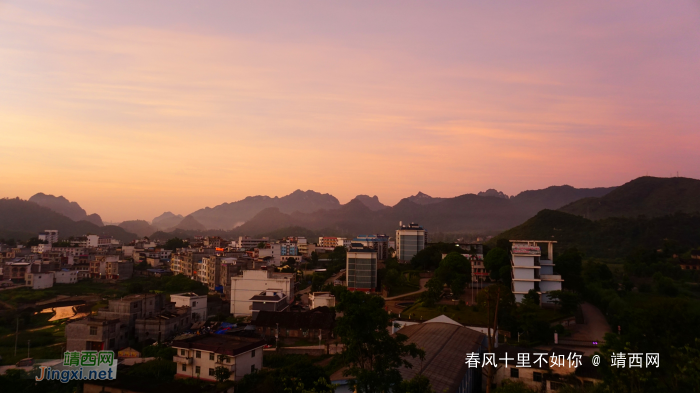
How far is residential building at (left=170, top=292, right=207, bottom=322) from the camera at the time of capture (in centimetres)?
2314

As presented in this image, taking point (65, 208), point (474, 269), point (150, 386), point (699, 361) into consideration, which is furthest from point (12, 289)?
point (65, 208)

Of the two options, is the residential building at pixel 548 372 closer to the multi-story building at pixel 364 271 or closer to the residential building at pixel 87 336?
the residential building at pixel 87 336

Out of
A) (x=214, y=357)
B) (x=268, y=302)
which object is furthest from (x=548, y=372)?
(x=268, y=302)

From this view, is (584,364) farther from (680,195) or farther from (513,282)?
(680,195)

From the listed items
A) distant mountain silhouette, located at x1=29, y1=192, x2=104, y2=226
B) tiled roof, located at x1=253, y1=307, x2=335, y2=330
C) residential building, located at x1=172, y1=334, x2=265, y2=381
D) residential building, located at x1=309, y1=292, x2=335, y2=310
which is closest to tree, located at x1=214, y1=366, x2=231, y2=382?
residential building, located at x1=172, y1=334, x2=265, y2=381

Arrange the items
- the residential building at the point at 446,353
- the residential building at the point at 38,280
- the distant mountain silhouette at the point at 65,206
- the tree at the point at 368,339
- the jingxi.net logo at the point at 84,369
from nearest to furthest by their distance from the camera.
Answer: the tree at the point at 368,339 < the residential building at the point at 446,353 < the jingxi.net logo at the point at 84,369 < the residential building at the point at 38,280 < the distant mountain silhouette at the point at 65,206

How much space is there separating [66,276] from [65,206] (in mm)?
143060

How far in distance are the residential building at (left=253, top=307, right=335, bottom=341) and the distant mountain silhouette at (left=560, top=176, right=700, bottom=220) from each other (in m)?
61.2

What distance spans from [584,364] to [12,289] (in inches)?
1441

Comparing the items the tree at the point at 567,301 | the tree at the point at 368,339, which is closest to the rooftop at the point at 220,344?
the tree at the point at 368,339

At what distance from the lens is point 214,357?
1433cm

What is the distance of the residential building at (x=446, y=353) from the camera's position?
37.8 feet

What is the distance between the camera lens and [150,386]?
13.0 m

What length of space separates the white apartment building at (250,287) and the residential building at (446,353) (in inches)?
387
